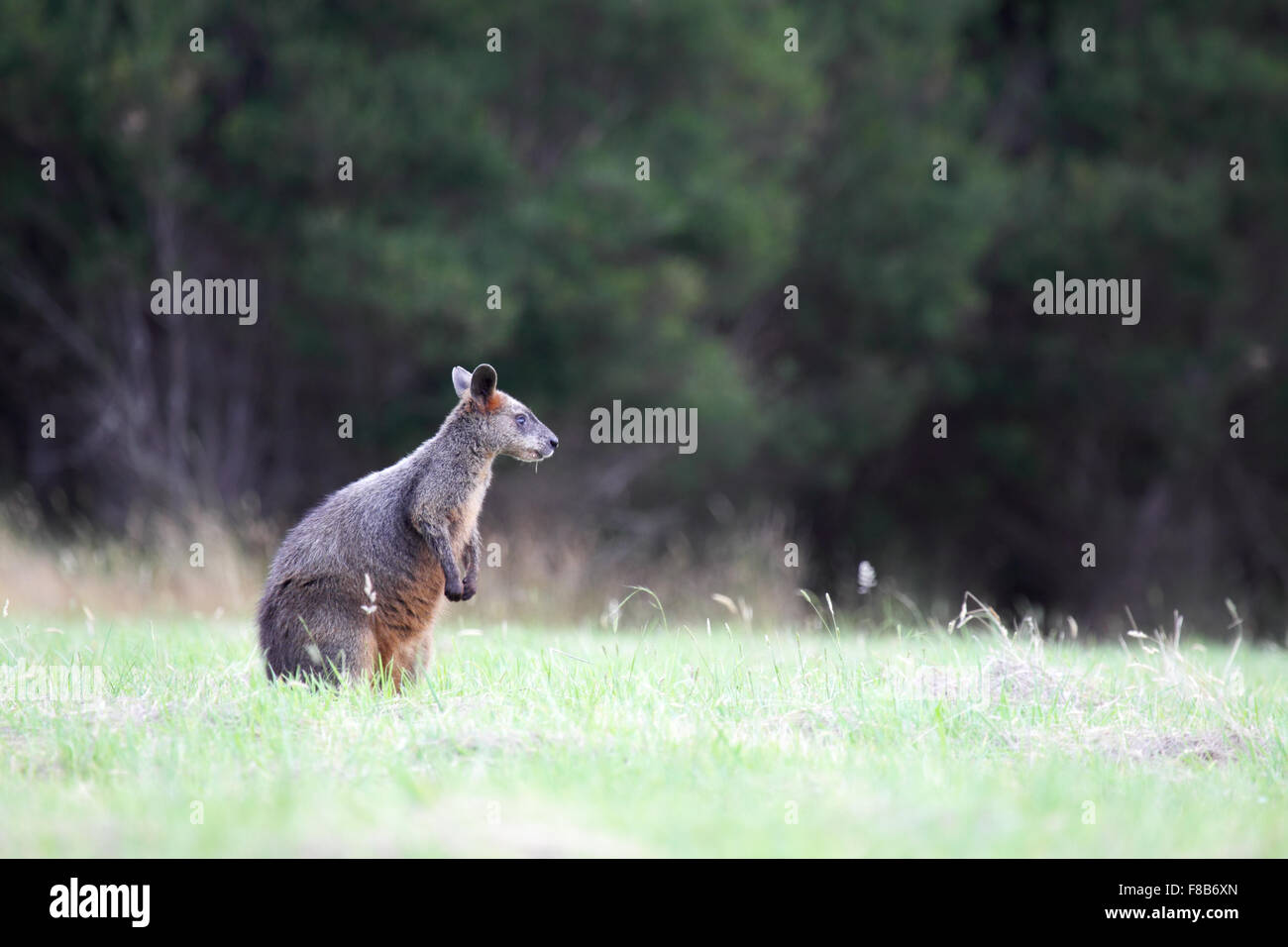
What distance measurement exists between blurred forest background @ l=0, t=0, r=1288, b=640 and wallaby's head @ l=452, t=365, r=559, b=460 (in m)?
5.18

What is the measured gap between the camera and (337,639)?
6.63 m

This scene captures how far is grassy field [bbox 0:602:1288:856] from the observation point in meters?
4.31

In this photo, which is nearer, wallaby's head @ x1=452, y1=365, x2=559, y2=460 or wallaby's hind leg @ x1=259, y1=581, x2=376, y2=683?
wallaby's hind leg @ x1=259, y1=581, x2=376, y2=683

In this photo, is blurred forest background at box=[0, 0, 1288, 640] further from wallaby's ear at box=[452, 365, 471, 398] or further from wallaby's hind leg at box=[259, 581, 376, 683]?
wallaby's hind leg at box=[259, 581, 376, 683]

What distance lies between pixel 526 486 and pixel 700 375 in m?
2.63

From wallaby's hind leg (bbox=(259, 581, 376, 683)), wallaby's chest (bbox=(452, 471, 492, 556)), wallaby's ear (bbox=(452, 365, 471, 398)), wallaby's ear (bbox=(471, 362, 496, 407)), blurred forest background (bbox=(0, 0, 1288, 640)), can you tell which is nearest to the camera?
wallaby's hind leg (bbox=(259, 581, 376, 683))

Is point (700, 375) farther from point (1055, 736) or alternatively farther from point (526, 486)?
point (1055, 736)

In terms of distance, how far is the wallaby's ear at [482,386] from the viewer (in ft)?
24.2

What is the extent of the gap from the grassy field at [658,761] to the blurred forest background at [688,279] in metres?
6.49

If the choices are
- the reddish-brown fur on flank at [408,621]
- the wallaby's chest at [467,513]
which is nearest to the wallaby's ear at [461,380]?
the wallaby's chest at [467,513]

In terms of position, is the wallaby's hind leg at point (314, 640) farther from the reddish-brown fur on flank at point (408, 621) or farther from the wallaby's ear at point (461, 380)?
the wallaby's ear at point (461, 380)

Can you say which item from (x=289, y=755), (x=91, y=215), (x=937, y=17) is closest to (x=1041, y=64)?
(x=937, y=17)

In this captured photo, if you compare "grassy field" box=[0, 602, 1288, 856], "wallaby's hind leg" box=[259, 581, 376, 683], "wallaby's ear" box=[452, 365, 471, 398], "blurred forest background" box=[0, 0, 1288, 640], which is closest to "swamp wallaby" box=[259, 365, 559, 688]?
"wallaby's hind leg" box=[259, 581, 376, 683]

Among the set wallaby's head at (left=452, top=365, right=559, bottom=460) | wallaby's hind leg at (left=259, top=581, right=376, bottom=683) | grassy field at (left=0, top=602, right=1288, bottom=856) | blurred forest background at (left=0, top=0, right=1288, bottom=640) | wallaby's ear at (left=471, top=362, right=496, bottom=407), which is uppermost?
blurred forest background at (left=0, top=0, right=1288, bottom=640)
